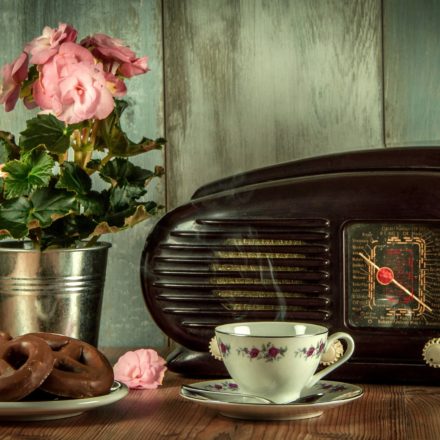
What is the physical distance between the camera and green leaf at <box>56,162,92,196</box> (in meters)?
1.25

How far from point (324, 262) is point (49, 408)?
42 centimetres

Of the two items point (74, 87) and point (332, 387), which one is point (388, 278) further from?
point (74, 87)

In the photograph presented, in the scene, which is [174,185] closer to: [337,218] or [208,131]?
[208,131]

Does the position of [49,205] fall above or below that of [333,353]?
above

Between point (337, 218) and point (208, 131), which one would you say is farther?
point (208, 131)

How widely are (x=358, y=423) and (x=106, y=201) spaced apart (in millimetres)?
506

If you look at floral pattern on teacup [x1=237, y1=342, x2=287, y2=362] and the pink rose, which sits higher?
floral pattern on teacup [x1=237, y1=342, x2=287, y2=362]

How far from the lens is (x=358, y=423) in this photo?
0.99m

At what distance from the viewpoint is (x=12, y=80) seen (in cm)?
128

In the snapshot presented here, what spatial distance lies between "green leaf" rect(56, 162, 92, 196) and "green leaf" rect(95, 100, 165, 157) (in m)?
0.07

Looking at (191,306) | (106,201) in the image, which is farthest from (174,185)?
(191,306)

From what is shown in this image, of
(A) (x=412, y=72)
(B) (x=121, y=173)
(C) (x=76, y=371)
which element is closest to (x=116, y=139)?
(B) (x=121, y=173)

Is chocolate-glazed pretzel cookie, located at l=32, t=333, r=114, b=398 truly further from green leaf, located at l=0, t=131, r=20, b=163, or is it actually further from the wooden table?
green leaf, located at l=0, t=131, r=20, b=163

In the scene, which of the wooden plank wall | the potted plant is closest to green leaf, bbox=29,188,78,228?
the potted plant
